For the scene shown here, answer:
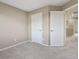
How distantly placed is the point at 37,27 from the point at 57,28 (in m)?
1.63

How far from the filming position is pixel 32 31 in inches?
298

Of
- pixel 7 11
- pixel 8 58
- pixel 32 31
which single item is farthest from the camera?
pixel 32 31

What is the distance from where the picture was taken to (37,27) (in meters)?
7.11

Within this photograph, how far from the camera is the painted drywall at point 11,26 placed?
5.12 meters

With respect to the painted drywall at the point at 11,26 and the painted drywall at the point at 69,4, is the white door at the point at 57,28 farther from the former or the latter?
the painted drywall at the point at 11,26

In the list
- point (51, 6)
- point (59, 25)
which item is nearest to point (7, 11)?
point (51, 6)

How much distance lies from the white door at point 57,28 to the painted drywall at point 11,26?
7.02 feet

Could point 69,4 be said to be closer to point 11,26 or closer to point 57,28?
point 57,28

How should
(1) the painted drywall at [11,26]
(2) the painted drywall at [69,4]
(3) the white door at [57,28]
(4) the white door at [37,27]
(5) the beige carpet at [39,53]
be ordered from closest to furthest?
(5) the beige carpet at [39,53] < (2) the painted drywall at [69,4] < (1) the painted drywall at [11,26] < (3) the white door at [57,28] < (4) the white door at [37,27]

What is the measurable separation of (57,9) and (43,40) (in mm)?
2093

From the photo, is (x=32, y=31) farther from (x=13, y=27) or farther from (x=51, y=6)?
(x=51, y=6)

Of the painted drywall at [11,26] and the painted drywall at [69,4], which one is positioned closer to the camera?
the painted drywall at [69,4]

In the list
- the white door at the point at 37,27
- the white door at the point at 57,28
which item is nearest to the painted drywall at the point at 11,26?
the white door at the point at 37,27

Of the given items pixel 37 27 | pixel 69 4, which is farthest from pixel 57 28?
pixel 37 27
